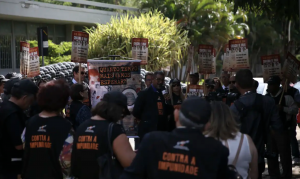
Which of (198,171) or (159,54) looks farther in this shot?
(159,54)

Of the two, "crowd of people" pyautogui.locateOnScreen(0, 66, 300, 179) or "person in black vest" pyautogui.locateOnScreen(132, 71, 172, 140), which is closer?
"crowd of people" pyautogui.locateOnScreen(0, 66, 300, 179)

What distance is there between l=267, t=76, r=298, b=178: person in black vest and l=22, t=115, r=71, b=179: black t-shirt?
470 cm

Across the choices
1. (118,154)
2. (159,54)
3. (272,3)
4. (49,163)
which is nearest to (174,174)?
(118,154)

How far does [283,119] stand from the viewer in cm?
870

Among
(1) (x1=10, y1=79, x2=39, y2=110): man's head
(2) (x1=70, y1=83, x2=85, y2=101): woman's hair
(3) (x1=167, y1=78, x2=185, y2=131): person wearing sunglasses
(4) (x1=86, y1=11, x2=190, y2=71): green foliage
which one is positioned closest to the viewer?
(1) (x1=10, y1=79, x2=39, y2=110): man's head

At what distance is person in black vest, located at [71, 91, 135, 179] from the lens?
4.27m

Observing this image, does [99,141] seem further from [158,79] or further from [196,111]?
[158,79]

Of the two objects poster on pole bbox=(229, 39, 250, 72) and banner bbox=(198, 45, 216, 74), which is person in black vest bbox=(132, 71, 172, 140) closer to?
poster on pole bbox=(229, 39, 250, 72)

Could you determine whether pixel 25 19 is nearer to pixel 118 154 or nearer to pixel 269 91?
pixel 269 91

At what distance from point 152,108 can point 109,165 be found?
184 inches

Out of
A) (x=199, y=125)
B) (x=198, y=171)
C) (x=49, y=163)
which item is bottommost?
(x=49, y=163)

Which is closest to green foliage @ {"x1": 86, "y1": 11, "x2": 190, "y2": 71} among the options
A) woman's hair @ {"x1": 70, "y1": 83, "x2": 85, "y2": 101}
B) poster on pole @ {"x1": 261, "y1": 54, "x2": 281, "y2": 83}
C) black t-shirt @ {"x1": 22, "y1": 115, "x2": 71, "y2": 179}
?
poster on pole @ {"x1": 261, "y1": 54, "x2": 281, "y2": 83}

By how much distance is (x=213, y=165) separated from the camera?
3145mm

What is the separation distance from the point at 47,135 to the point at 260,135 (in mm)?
2619
